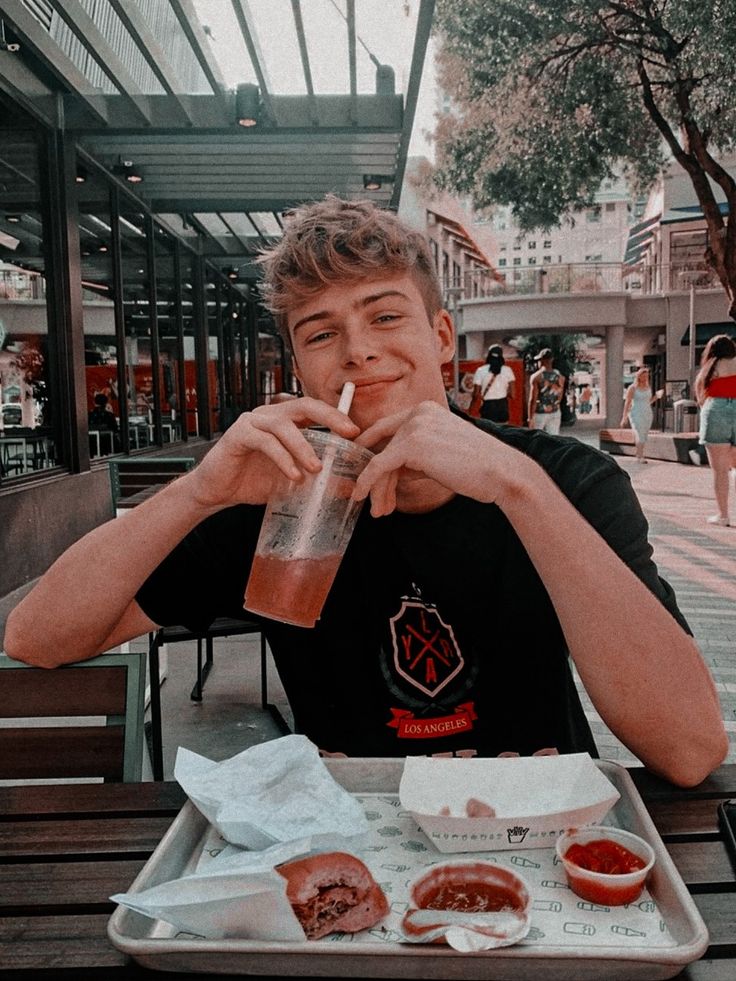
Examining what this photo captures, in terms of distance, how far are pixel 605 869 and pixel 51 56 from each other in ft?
22.9

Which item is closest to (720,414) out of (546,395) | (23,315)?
(546,395)

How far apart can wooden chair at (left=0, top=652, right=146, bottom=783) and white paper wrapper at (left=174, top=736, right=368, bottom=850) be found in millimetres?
467

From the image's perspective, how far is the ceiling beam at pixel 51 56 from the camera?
5535 millimetres

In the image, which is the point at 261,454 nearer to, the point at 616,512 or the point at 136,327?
the point at 616,512

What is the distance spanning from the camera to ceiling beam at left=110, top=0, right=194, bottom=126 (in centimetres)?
551

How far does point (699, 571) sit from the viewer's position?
6777mm

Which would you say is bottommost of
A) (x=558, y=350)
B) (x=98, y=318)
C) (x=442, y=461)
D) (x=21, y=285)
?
(x=442, y=461)

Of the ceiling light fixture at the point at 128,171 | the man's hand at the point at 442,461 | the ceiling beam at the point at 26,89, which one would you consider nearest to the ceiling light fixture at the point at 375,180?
the ceiling light fixture at the point at 128,171

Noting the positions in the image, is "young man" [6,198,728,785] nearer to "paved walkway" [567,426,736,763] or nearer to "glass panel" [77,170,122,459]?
"paved walkway" [567,426,736,763]

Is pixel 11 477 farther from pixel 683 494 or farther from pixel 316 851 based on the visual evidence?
pixel 683 494

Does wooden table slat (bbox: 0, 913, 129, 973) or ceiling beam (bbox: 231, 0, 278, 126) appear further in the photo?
ceiling beam (bbox: 231, 0, 278, 126)

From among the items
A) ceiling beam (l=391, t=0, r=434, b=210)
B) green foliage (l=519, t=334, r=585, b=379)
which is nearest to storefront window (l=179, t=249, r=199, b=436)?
ceiling beam (l=391, t=0, r=434, b=210)

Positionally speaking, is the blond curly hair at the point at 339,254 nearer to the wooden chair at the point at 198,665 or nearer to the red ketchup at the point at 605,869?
the red ketchup at the point at 605,869

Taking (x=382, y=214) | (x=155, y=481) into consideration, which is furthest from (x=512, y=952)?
(x=155, y=481)
